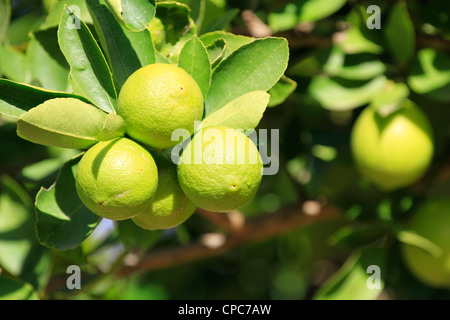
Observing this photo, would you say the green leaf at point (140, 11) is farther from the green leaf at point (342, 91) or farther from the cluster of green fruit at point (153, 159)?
the green leaf at point (342, 91)

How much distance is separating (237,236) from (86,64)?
0.89m

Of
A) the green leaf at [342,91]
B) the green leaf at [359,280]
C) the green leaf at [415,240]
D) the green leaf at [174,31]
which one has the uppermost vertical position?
the green leaf at [342,91]

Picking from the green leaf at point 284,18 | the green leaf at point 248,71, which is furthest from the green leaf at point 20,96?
the green leaf at point 284,18

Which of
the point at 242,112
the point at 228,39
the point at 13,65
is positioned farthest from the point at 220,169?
the point at 13,65

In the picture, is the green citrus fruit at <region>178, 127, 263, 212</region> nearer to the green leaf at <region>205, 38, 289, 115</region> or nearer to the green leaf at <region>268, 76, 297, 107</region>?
→ the green leaf at <region>205, 38, 289, 115</region>

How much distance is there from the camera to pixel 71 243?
0.98m

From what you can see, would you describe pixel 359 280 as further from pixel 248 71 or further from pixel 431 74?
pixel 248 71

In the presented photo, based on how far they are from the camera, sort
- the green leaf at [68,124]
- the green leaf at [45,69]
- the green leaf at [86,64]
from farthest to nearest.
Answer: the green leaf at [45,69] → the green leaf at [86,64] → the green leaf at [68,124]

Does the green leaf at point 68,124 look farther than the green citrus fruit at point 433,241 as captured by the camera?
No

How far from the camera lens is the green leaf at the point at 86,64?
3.00 feet

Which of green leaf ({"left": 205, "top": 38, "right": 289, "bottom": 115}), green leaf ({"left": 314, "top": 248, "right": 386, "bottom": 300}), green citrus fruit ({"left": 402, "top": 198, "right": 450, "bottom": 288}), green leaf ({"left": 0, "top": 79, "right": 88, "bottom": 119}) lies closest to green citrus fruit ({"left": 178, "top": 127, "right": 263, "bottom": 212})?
green leaf ({"left": 205, "top": 38, "right": 289, "bottom": 115})

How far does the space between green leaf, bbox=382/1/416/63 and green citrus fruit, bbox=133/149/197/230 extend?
30.6 inches

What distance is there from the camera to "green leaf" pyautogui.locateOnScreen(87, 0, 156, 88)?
3.12ft

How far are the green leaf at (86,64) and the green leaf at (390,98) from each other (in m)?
0.78
